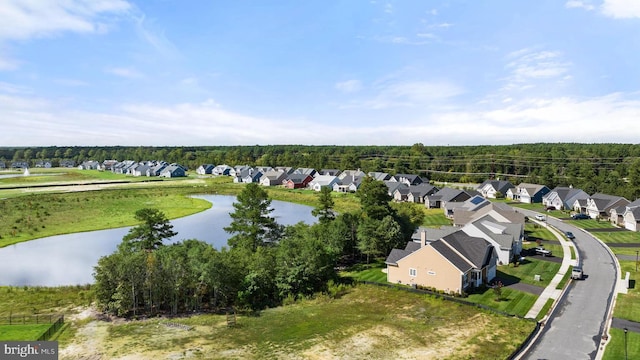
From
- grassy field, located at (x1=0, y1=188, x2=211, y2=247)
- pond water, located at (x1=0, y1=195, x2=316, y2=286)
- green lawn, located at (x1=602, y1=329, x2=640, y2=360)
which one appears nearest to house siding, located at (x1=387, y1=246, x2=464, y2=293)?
green lawn, located at (x1=602, y1=329, x2=640, y2=360)

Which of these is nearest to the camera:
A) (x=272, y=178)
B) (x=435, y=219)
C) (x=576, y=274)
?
(x=576, y=274)

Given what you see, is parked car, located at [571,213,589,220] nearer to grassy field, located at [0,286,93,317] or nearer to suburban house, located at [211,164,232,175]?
grassy field, located at [0,286,93,317]

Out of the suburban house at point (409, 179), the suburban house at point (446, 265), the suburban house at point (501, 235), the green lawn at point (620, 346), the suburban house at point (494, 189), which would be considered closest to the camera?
the green lawn at point (620, 346)

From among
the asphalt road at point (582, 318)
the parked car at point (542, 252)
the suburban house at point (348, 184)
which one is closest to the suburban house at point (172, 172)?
the suburban house at point (348, 184)

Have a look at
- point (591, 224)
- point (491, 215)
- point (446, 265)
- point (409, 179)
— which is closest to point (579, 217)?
point (591, 224)

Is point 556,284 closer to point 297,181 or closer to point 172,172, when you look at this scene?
point 297,181

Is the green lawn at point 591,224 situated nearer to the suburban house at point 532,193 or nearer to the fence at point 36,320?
the suburban house at point 532,193
